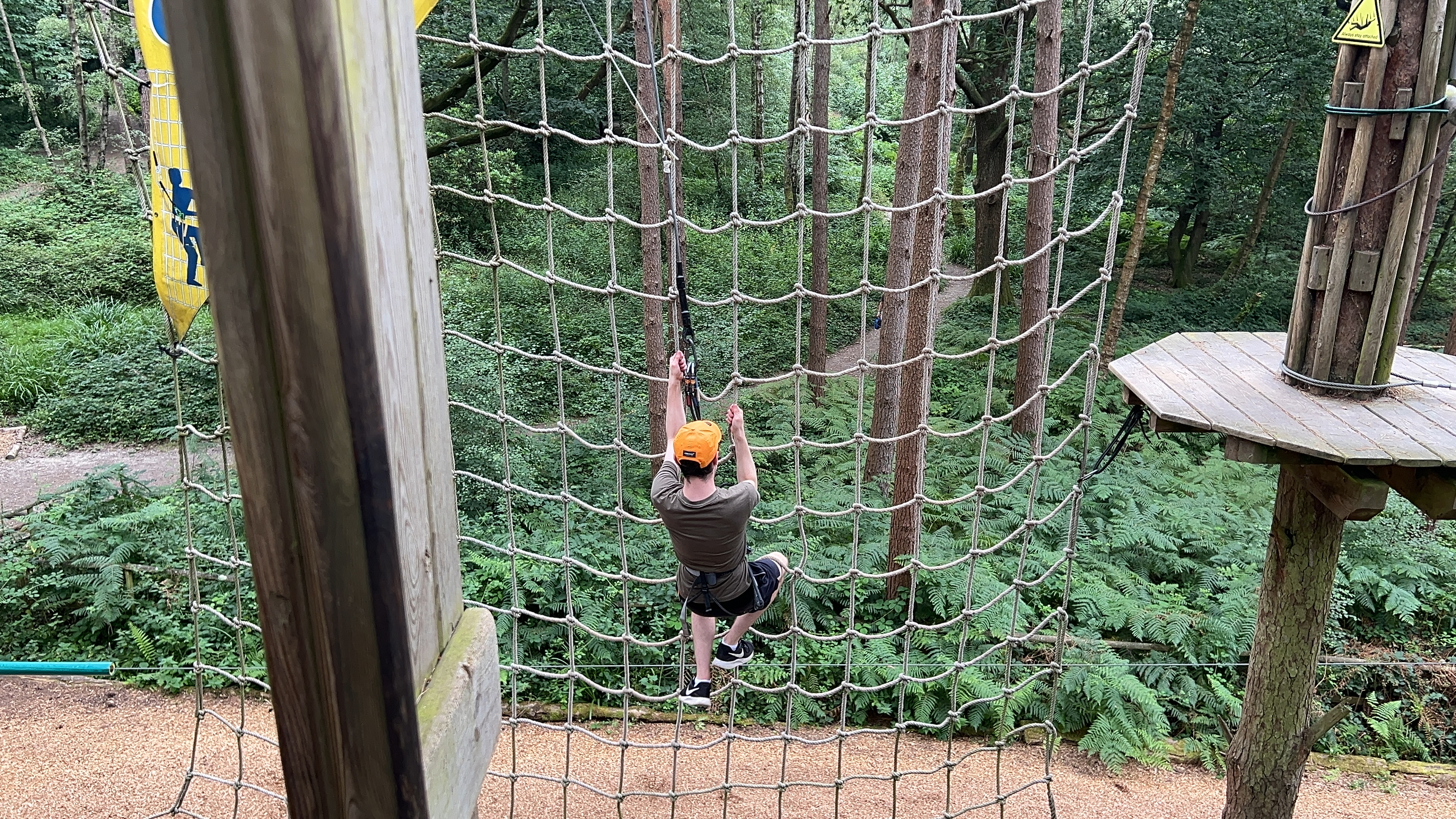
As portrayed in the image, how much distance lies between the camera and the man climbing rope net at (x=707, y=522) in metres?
2.40

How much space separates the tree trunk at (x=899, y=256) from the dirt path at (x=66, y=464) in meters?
4.54

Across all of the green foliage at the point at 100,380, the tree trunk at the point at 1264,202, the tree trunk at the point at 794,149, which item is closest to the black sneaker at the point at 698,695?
the green foliage at the point at 100,380

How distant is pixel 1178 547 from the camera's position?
512 centimetres

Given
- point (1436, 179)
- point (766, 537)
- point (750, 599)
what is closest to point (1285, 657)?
point (1436, 179)

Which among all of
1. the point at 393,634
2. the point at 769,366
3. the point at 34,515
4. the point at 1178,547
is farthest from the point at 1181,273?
the point at 393,634

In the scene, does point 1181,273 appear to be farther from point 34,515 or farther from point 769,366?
point 34,515

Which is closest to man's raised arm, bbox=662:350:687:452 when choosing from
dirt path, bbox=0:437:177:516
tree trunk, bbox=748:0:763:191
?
dirt path, bbox=0:437:177:516

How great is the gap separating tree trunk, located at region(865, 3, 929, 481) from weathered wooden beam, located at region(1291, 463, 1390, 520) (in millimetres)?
2091

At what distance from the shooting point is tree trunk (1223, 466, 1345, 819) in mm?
2645

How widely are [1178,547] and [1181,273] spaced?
6.91m

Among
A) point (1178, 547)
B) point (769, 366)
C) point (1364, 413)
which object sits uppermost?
point (1364, 413)

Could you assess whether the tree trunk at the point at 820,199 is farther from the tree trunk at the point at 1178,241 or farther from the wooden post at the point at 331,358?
the wooden post at the point at 331,358

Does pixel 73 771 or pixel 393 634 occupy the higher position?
pixel 393 634

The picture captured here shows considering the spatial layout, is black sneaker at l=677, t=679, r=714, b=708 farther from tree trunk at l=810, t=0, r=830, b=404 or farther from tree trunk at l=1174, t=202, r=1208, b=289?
tree trunk at l=1174, t=202, r=1208, b=289
